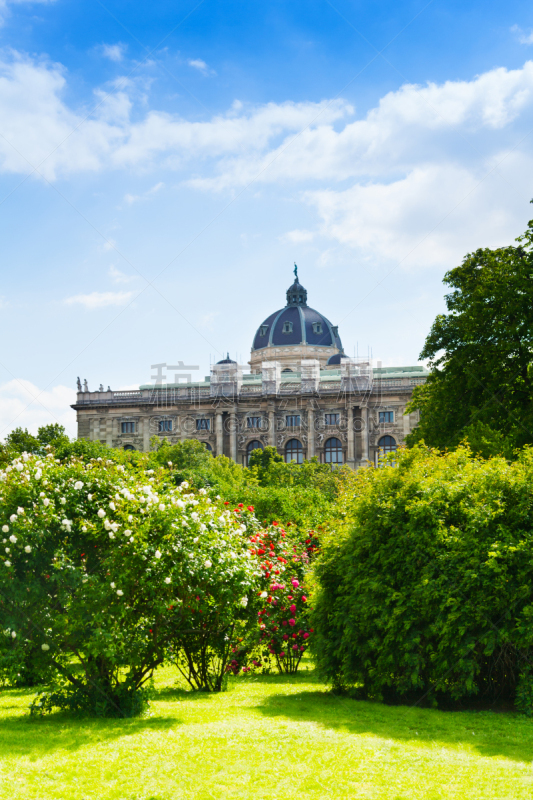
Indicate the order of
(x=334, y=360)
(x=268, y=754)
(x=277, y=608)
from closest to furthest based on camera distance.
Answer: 1. (x=268, y=754)
2. (x=277, y=608)
3. (x=334, y=360)

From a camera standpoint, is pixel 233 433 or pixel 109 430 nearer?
pixel 233 433

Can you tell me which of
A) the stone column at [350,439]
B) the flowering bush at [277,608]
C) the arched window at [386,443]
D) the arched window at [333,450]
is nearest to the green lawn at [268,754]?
the flowering bush at [277,608]

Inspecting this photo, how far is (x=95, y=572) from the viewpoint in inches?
419

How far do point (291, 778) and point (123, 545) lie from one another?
146 inches

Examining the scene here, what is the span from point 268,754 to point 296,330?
98.1m

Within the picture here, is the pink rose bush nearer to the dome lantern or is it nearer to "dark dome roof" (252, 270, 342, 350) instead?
"dark dome roof" (252, 270, 342, 350)

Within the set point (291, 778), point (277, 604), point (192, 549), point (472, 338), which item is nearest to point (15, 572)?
point (192, 549)

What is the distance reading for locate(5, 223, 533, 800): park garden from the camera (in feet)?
27.8

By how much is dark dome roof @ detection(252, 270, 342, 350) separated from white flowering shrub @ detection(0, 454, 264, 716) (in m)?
93.9

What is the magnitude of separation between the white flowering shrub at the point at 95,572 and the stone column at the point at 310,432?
73576mm

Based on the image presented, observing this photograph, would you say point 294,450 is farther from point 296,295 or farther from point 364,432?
point 296,295

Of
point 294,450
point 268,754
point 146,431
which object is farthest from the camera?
point 146,431

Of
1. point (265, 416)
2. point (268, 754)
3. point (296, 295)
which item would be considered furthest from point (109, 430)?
point (268, 754)

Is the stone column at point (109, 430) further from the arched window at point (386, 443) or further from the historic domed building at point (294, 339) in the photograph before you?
the arched window at point (386, 443)
